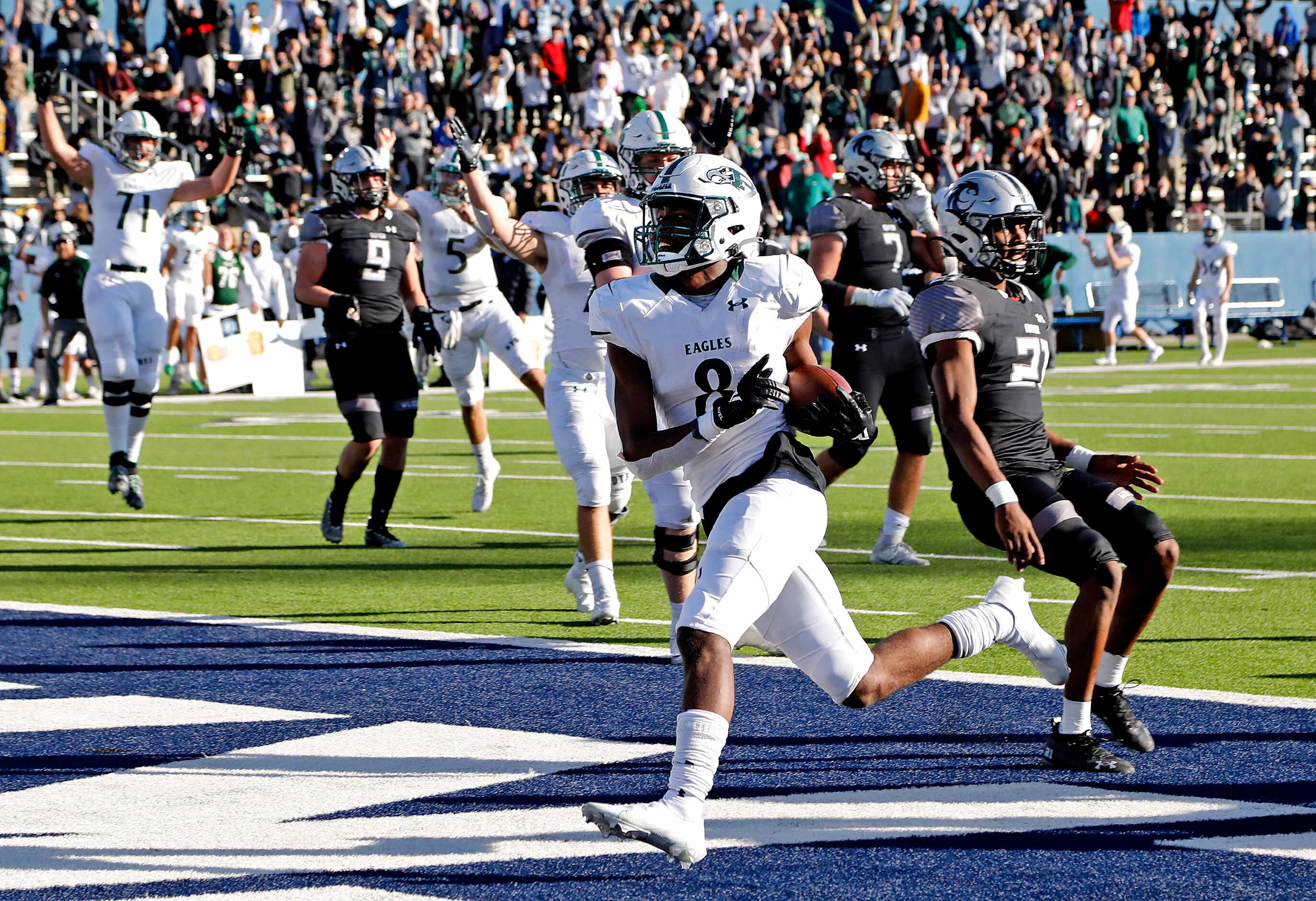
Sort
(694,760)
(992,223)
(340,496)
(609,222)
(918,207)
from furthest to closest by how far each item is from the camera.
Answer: (340,496) < (918,207) < (609,222) < (992,223) < (694,760)

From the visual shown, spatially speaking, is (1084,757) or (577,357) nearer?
(1084,757)

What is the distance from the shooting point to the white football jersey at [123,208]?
11.9m

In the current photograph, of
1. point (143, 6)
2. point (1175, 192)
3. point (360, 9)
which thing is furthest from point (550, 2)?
point (1175, 192)

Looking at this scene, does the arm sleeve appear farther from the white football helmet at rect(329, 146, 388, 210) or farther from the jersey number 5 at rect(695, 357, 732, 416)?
the white football helmet at rect(329, 146, 388, 210)

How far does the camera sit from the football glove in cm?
462

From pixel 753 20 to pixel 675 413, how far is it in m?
29.4

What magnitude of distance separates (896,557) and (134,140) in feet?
18.2

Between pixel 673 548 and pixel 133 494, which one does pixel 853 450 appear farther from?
pixel 133 494

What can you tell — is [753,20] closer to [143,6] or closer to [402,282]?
[143,6]

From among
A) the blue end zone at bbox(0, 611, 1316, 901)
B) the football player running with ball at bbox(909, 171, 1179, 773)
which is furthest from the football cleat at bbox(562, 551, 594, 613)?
the football player running with ball at bbox(909, 171, 1179, 773)

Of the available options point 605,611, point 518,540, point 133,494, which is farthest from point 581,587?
point 133,494

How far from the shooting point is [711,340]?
483 cm

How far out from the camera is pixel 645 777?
17.0 feet

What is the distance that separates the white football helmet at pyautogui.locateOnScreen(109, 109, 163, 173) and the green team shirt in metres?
12.1
